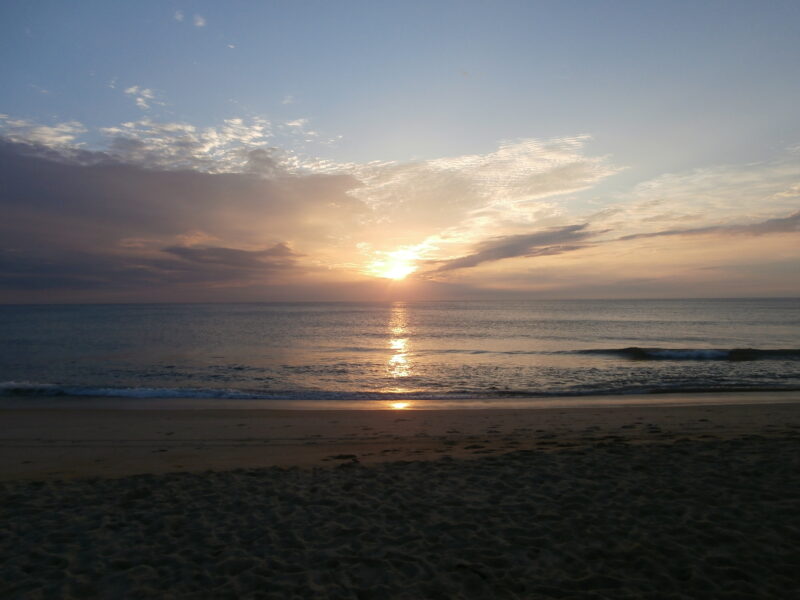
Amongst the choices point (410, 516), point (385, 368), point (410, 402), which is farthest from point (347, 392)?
point (410, 516)

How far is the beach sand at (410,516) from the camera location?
461 centimetres

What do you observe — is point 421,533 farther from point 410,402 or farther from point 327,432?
point 410,402

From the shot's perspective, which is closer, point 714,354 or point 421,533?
point 421,533

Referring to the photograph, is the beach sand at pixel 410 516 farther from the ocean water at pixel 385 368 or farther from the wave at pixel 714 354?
the wave at pixel 714 354

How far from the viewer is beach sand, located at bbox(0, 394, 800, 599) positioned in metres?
4.61

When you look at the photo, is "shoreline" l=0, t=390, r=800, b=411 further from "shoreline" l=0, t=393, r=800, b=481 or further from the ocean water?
the ocean water

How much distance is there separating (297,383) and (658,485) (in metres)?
18.0

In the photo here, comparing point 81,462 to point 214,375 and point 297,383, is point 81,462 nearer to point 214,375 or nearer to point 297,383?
point 297,383

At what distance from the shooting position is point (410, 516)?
245 inches

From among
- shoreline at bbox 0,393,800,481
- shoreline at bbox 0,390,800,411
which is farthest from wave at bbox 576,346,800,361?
shoreline at bbox 0,393,800,481

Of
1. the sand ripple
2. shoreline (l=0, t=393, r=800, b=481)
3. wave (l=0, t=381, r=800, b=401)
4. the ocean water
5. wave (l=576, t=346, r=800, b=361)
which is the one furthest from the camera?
wave (l=576, t=346, r=800, b=361)

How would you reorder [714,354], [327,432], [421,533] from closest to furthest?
1. [421,533]
2. [327,432]
3. [714,354]

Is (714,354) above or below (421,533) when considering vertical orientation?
below

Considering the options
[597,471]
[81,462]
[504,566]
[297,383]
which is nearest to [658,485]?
[597,471]
